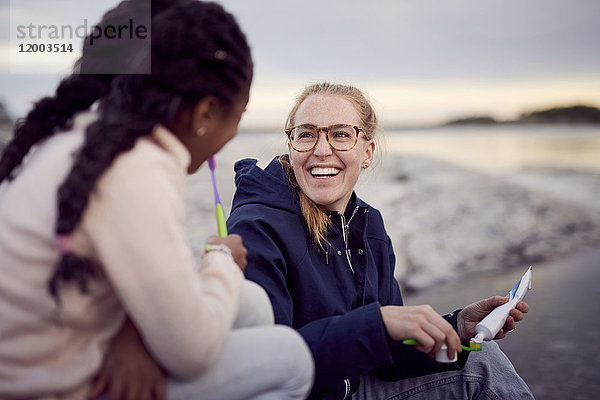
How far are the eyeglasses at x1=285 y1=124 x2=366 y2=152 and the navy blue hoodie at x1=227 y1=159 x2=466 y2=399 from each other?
0.44 feet

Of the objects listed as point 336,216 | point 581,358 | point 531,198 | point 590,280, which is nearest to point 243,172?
point 336,216

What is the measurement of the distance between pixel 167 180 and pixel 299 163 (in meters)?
1.19

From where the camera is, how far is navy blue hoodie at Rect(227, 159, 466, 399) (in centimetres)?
163

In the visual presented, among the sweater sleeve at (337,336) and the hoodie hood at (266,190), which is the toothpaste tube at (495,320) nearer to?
the sweater sleeve at (337,336)

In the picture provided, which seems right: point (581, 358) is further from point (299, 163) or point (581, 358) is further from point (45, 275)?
point (45, 275)

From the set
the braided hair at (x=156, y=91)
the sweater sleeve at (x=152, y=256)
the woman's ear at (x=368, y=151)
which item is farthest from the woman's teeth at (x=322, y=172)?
the sweater sleeve at (x=152, y=256)

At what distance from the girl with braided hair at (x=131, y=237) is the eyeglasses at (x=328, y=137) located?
0.96 metres

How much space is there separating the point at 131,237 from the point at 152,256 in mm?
54

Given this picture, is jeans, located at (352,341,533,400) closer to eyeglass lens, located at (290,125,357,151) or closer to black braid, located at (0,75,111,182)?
eyeglass lens, located at (290,125,357,151)

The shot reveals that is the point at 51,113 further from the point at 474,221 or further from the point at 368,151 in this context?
the point at 474,221

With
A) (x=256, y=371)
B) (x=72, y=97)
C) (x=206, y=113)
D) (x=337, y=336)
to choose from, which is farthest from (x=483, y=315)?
(x=72, y=97)

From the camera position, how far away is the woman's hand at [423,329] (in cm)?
155

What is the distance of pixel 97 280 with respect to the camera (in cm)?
113

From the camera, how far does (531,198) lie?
21.3 feet
